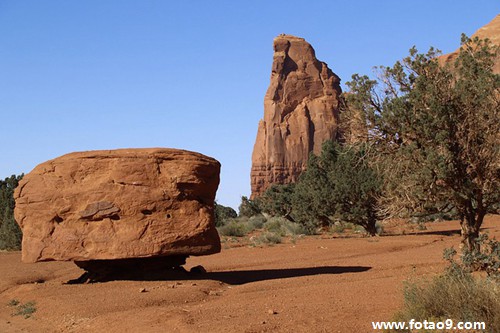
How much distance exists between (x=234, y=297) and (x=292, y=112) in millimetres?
80185

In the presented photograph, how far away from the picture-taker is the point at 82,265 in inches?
554

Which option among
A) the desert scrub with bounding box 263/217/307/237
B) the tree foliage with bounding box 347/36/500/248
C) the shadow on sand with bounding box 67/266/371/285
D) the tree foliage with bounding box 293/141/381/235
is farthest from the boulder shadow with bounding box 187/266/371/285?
the desert scrub with bounding box 263/217/307/237

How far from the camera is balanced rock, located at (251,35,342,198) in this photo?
293ft

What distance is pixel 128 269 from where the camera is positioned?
46.4ft

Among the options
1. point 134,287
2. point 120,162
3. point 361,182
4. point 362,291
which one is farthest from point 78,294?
point 361,182

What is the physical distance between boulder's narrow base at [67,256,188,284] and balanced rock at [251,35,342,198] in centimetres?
7463

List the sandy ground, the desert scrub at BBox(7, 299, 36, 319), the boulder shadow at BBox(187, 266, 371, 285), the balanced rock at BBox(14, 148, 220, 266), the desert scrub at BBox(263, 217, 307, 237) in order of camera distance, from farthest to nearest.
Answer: the desert scrub at BBox(263, 217, 307, 237) → the boulder shadow at BBox(187, 266, 371, 285) → the balanced rock at BBox(14, 148, 220, 266) → the desert scrub at BBox(7, 299, 36, 319) → the sandy ground

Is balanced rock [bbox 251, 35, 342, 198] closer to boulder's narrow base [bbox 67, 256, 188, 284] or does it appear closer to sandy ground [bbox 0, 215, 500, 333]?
sandy ground [bbox 0, 215, 500, 333]

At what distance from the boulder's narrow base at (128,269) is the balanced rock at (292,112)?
7463 centimetres

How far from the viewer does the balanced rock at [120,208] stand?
1289cm

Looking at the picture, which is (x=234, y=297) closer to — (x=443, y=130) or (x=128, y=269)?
(x=128, y=269)

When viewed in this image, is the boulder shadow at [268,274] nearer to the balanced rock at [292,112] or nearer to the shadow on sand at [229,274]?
the shadow on sand at [229,274]

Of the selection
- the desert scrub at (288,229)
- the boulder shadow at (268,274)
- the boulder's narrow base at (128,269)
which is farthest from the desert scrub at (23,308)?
Result: the desert scrub at (288,229)

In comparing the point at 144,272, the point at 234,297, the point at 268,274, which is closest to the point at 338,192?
the point at 268,274
